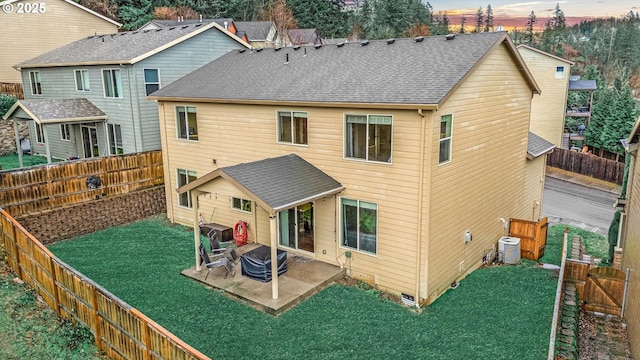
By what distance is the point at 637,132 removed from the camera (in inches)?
536

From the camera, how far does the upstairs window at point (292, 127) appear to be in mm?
12867

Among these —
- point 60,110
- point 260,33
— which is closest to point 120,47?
point 60,110

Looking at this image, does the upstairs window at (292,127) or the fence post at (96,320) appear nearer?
the fence post at (96,320)

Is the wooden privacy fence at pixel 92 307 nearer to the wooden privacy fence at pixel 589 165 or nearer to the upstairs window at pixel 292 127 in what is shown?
the upstairs window at pixel 292 127

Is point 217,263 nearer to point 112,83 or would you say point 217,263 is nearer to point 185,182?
point 185,182

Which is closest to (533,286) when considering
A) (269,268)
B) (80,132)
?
(269,268)

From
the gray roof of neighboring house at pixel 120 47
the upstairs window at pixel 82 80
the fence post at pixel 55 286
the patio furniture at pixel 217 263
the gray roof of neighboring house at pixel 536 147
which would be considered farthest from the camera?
the upstairs window at pixel 82 80

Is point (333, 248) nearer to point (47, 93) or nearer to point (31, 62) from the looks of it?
point (47, 93)

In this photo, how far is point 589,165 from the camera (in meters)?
30.2

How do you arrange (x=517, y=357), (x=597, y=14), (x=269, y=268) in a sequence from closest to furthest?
(x=517, y=357), (x=269, y=268), (x=597, y=14)

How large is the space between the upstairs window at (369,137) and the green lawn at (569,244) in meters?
7.38

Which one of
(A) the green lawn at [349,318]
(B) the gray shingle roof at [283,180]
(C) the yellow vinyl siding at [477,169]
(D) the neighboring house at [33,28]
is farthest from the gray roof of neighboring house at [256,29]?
(A) the green lawn at [349,318]

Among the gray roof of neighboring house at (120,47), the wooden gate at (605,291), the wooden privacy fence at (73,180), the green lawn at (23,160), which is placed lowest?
the wooden gate at (605,291)

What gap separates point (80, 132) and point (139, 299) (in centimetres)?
1411
